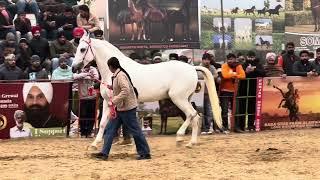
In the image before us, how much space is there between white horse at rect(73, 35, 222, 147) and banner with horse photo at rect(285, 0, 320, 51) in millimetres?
17957

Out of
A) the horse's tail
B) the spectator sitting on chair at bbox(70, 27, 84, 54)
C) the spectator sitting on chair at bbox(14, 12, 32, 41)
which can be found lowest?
the horse's tail

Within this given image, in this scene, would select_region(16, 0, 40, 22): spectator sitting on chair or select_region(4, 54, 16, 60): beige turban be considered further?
select_region(16, 0, 40, 22): spectator sitting on chair

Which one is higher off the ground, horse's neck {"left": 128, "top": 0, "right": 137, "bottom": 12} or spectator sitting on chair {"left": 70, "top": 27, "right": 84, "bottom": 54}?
horse's neck {"left": 128, "top": 0, "right": 137, "bottom": 12}

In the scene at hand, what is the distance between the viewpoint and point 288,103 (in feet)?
53.0

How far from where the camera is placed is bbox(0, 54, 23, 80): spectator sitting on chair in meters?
14.7

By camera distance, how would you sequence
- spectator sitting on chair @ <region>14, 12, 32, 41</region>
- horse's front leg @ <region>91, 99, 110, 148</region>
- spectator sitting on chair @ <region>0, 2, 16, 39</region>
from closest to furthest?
horse's front leg @ <region>91, 99, 110, 148</region> → spectator sitting on chair @ <region>0, 2, 16, 39</region> → spectator sitting on chair @ <region>14, 12, 32, 41</region>

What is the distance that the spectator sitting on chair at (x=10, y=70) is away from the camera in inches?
580

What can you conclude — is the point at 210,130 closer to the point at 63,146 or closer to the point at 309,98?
the point at 309,98

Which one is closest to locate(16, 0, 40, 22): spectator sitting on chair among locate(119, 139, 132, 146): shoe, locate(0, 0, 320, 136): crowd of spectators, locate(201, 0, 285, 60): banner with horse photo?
locate(0, 0, 320, 136): crowd of spectators

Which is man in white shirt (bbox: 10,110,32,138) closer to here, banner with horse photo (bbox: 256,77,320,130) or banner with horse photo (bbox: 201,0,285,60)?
banner with horse photo (bbox: 256,77,320,130)

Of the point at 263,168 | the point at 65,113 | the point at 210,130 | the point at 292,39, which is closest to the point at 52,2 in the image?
the point at 65,113

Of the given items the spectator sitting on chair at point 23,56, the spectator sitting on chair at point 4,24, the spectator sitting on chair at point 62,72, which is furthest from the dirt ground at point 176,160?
the spectator sitting on chair at point 4,24

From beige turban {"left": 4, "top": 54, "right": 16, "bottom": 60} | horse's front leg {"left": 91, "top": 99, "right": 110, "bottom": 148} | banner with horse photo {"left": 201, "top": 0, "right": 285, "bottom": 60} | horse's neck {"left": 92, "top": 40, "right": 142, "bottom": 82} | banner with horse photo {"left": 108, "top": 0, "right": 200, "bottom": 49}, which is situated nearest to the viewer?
horse's front leg {"left": 91, "top": 99, "right": 110, "bottom": 148}

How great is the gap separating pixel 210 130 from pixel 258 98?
4.86 feet
